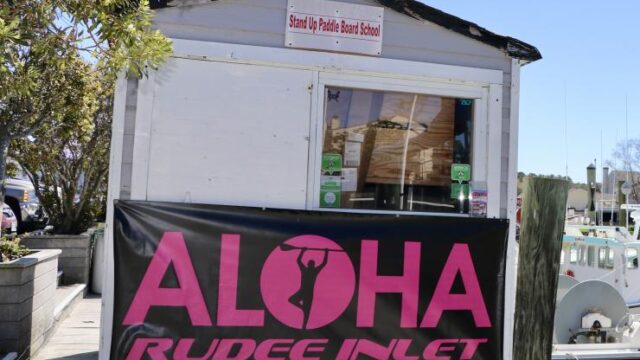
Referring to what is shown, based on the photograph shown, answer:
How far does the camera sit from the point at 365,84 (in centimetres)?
431

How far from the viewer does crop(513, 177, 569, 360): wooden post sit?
13.7ft

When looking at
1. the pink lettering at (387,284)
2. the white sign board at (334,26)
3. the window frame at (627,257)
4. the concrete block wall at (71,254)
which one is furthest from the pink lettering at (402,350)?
the concrete block wall at (71,254)

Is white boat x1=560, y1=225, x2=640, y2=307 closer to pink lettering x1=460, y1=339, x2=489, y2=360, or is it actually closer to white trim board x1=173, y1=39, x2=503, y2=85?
pink lettering x1=460, y1=339, x2=489, y2=360

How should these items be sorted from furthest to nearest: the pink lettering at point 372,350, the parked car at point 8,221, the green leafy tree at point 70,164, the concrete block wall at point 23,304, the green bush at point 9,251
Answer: the parked car at point 8,221, the green leafy tree at point 70,164, the green bush at point 9,251, the concrete block wall at point 23,304, the pink lettering at point 372,350

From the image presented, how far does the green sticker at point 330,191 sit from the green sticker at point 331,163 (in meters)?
0.05

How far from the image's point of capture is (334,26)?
424 cm

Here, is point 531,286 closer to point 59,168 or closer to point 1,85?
point 1,85

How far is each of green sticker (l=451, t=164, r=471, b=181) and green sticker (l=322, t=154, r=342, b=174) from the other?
912mm

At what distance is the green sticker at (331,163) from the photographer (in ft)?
13.9

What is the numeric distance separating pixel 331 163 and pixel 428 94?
935 mm

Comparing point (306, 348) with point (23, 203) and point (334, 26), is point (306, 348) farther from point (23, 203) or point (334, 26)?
point (23, 203)

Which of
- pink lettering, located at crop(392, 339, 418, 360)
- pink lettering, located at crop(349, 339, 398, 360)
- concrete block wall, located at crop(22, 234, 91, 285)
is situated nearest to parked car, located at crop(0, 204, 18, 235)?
concrete block wall, located at crop(22, 234, 91, 285)

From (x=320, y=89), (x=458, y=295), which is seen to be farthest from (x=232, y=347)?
(x=320, y=89)

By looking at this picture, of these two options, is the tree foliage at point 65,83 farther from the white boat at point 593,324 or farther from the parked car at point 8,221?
the white boat at point 593,324
